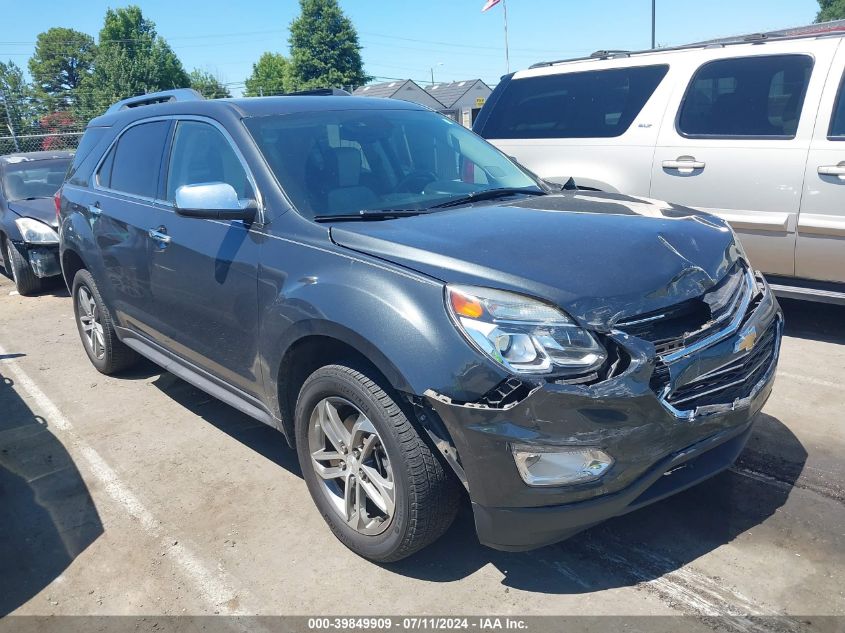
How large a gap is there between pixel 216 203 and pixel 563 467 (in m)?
1.91

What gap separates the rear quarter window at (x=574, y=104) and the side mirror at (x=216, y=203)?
3711 mm

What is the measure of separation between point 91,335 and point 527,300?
13.9 feet

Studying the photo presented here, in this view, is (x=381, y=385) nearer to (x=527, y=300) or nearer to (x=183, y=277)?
(x=527, y=300)

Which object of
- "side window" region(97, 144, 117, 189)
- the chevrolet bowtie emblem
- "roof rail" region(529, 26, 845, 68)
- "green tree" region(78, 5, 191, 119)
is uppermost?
"green tree" region(78, 5, 191, 119)

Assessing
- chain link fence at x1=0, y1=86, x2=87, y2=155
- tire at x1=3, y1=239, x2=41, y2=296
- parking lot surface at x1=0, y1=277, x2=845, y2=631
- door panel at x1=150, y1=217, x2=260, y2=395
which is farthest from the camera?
chain link fence at x1=0, y1=86, x2=87, y2=155

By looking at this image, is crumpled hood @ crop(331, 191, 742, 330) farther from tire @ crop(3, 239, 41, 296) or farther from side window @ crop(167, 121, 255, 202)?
tire @ crop(3, 239, 41, 296)

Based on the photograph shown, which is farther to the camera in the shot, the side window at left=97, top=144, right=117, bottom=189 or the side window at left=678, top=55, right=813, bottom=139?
the side window at left=678, top=55, right=813, bottom=139

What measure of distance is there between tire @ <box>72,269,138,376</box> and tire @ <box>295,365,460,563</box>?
8.30ft

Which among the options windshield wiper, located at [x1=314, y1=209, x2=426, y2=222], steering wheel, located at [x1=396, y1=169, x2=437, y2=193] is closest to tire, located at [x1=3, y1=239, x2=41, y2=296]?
steering wheel, located at [x1=396, y1=169, x2=437, y2=193]

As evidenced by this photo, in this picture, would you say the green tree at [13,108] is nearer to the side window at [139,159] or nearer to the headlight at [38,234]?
the headlight at [38,234]

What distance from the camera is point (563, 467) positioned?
2.34m

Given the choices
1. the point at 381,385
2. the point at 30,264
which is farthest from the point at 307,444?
the point at 30,264

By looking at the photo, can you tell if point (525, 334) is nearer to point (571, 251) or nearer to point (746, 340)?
point (571, 251)

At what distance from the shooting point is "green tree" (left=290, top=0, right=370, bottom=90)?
58.8 meters
